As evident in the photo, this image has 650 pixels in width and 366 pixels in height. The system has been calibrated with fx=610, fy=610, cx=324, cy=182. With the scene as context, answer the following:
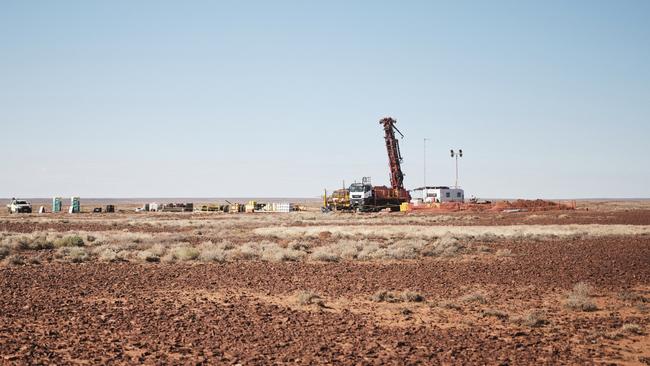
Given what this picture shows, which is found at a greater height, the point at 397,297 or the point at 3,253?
the point at 3,253

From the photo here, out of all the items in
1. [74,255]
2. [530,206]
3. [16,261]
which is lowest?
[16,261]

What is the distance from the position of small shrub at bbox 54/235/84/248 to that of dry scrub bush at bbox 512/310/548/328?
76.8ft

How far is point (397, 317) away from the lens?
42.6 feet

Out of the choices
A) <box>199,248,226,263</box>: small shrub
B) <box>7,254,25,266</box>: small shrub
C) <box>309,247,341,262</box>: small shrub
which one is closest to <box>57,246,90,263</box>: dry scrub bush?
<box>7,254,25,266</box>: small shrub

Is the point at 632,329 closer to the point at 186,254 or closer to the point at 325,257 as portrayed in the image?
the point at 325,257

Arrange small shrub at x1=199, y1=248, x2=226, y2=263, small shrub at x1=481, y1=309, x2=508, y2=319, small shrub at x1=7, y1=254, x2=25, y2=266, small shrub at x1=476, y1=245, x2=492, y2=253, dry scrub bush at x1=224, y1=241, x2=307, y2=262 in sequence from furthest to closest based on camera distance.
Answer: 1. small shrub at x1=476, y1=245, x2=492, y2=253
2. dry scrub bush at x1=224, y1=241, x2=307, y2=262
3. small shrub at x1=199, y1=248, x2=226, y2=263
4. small shrub at x1=7, y1=254, x2=25, y2=266
5. small shrub at x1=481, y1=309, x2=508, y2=319

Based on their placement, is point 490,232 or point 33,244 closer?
point 33,244

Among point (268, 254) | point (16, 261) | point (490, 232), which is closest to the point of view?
point (16, 261)

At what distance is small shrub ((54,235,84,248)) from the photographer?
2928cm

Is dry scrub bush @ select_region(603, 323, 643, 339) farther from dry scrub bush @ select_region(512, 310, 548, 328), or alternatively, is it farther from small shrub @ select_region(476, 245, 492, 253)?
small shrub @ select_region(476, 245, 492, 253)

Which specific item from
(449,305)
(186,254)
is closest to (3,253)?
(186,254)

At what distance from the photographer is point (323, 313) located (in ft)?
43.8

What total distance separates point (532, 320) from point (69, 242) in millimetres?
24295

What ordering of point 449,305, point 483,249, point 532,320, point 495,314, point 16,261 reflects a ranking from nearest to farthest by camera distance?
point 532,320 < point 495,314 < point 449,305 < point 16,261 < point 483,249
